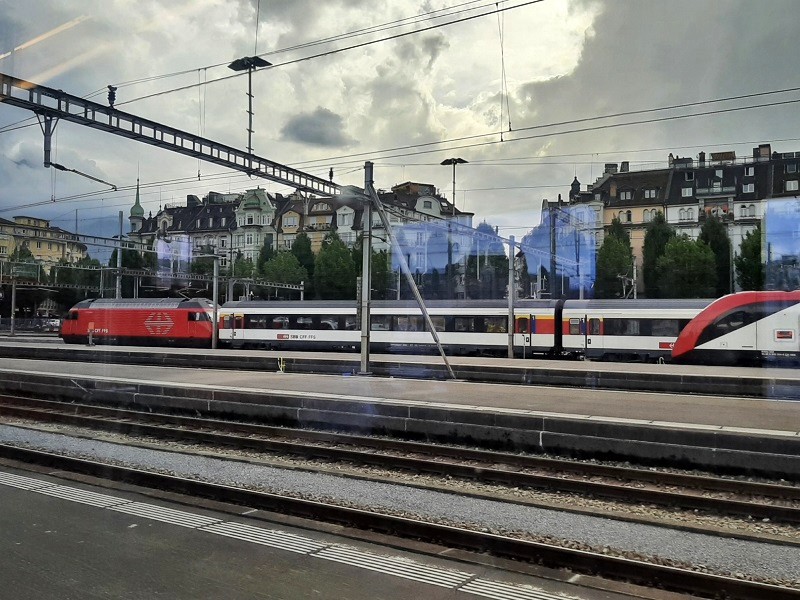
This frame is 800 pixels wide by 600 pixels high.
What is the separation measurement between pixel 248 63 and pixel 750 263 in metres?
23.9

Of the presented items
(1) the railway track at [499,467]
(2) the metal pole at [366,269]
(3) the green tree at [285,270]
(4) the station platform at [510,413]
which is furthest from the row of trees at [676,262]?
(3) the green tree at [285,270]

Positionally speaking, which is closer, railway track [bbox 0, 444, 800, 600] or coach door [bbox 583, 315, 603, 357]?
railway track [bbox 0, 444, 800, 600]

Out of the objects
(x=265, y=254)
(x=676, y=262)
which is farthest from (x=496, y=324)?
(x=265, y=254)

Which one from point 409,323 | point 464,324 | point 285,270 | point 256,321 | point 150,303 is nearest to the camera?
point 464,324

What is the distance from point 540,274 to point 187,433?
1181 inches

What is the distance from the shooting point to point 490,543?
20.1ft

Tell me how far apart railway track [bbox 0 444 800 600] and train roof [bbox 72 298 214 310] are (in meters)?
33.2

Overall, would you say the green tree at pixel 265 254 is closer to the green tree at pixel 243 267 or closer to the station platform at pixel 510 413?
the green tree at pixel 243 267

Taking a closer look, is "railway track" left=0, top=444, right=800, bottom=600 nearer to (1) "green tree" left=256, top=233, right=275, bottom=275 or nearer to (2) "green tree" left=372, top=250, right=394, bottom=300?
(2) "green tree" left=372, top=250, right=394, bottom=300

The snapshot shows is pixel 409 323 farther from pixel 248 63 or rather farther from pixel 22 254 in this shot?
pixel 22 254

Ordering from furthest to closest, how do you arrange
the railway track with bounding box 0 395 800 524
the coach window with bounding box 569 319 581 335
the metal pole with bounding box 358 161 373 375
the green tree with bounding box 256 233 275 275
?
1. the green tree with bounding box 256 233 275 275
2. the coach window with bounding box 569 319 581 335
3. the metal pole with bounding box 358 161 373 375
4. the railway track with bounding box 0 395 800 524

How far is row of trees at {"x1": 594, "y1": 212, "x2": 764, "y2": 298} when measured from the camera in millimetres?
30453

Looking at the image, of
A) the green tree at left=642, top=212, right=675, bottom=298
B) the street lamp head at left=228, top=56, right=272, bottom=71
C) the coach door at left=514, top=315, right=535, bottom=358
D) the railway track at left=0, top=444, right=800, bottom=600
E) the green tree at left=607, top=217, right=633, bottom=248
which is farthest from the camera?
the green tree at left=607, top=217, right=633, bottom=248

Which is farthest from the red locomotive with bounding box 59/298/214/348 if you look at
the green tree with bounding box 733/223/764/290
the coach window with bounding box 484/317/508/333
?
the green tree with bounding box 733/223/764/290
